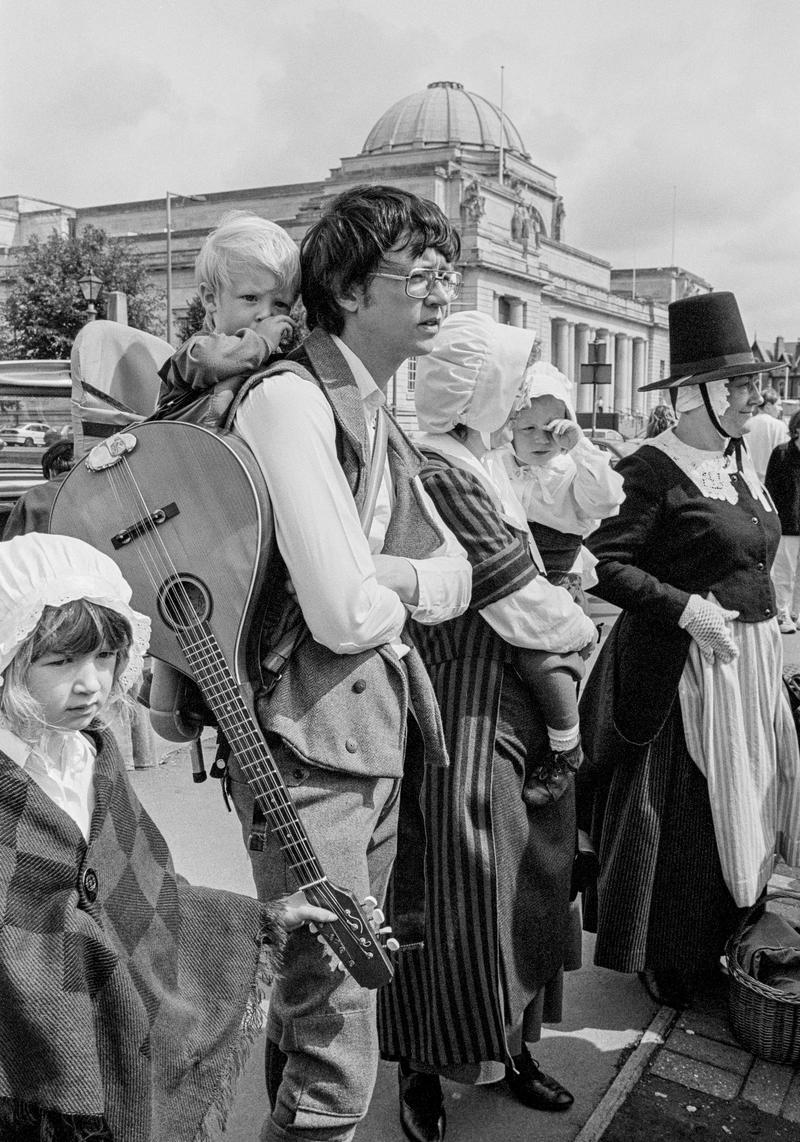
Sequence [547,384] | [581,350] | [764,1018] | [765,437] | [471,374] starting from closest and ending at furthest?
[471,374], [764,1018], [547,384], [765,437], [581,350]

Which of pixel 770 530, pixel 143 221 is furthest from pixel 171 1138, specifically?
pixel 143 221

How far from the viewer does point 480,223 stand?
193ft

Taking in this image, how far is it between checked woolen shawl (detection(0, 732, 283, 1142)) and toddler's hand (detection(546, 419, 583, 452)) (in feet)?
6.05

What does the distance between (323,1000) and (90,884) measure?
0.48m

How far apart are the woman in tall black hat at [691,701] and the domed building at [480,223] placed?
46.1 m

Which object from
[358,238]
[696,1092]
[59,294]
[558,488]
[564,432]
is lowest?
[696,1092]

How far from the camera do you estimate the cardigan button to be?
5.82 feet

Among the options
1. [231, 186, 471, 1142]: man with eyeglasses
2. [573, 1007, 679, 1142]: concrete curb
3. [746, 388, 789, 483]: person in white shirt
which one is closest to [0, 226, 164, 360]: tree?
[746, 388, 789, 483]: person in white shirt

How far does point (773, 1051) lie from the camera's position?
288cm

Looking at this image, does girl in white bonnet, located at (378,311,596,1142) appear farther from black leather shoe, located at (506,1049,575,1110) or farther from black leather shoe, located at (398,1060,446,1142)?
black leather shoe, located at (506,1049,575,1110)

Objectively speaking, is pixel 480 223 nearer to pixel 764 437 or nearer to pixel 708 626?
pixel 764 437

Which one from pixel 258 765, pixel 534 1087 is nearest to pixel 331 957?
pixel 258 765

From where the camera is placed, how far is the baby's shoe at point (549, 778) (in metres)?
2.71

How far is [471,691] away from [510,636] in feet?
0.66
